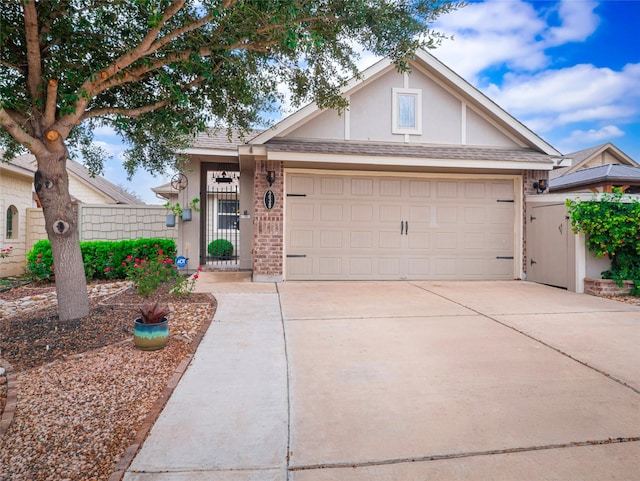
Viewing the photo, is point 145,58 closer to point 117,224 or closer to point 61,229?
point 61,229

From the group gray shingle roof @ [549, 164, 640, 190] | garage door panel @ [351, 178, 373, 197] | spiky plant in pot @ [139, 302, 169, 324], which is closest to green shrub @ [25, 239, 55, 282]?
spiky plant in pot @ [139, 302, 169, 324]

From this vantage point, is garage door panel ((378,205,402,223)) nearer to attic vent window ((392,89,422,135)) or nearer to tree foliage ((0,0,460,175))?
attic vent window ((392,89,422,135))

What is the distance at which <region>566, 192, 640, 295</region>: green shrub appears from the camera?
23.4 ft

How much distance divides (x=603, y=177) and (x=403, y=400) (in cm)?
1398

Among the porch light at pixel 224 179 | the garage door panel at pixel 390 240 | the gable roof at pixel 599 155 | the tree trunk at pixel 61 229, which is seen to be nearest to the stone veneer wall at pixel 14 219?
the porch light at pixel 224 179

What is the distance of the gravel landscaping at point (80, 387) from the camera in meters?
2.22

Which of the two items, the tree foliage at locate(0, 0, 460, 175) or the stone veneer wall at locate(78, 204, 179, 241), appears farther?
the stone veneer wall at locate(78, 204, 179, 241)

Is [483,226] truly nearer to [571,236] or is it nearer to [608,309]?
[571,236]

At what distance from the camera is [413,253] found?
9.04m

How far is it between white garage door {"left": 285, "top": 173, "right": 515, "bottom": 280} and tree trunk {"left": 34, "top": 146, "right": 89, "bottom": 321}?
4.55m

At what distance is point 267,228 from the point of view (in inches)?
328

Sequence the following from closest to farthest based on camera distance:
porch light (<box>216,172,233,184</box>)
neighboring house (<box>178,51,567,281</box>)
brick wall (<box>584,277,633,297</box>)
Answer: brick wall (<box>584,277,633,297</box>) → neighboring house (<box>178,51,567,281</box>) → porch light (<box>216,172,233,184</box>)

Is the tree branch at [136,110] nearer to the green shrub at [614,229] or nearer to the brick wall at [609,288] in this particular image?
the green shrub at [614,229]

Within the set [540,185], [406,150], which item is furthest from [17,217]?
[540,185]
